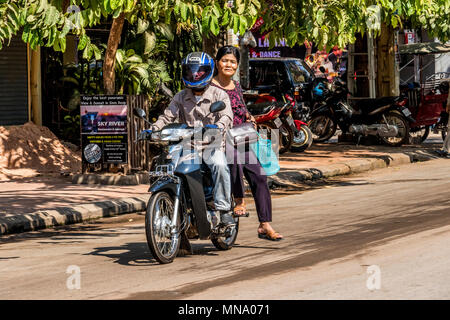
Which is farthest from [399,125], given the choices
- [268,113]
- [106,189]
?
[106,189]

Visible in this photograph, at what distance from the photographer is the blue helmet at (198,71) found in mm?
8570

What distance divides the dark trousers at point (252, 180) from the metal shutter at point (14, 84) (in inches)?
385

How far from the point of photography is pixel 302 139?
1997 centimetres

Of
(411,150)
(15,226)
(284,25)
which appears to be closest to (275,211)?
(284,25)

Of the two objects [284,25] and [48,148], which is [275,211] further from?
[48,148]

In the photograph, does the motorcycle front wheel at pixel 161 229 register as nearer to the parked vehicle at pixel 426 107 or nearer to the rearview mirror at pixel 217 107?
the rearview mirror at pixel 217 107

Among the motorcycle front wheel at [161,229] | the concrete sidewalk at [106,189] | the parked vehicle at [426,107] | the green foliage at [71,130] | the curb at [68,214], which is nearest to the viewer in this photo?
the motorcycle front wheel at [161,229]

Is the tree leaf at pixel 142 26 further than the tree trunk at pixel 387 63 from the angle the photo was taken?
No

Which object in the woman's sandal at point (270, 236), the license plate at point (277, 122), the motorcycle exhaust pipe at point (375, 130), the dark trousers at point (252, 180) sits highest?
the license plate at point (277, 122)

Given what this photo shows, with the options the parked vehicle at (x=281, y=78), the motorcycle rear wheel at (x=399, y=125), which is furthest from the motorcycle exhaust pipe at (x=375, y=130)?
the parked vehicle at (x=281, y=78)

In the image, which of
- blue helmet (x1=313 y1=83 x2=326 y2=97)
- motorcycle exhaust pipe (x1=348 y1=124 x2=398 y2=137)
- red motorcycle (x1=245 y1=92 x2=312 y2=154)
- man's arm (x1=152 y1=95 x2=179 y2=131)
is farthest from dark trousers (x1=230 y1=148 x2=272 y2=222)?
blue helmet (x1=313 y1=83 x2=326 y2=97)

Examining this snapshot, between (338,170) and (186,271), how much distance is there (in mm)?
9492

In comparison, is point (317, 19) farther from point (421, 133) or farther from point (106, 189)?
point (421, 133)

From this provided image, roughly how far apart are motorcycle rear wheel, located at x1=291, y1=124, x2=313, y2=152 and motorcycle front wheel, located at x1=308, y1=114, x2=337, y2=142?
6.46 ft
